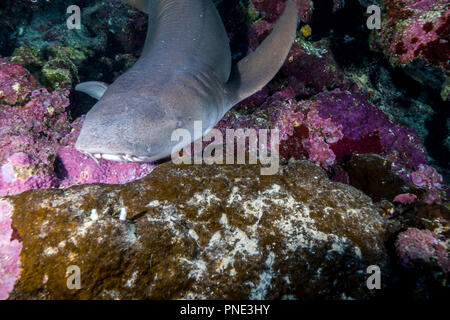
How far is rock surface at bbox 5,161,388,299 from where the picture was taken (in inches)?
73.4

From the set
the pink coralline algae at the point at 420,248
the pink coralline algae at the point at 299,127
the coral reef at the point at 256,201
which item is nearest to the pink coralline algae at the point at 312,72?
the coral reef at the point at 256,201

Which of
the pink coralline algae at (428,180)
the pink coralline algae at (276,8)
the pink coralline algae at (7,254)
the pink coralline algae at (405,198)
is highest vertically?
the pink coralline algae at (276,8)

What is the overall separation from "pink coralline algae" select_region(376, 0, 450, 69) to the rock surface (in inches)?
94.1

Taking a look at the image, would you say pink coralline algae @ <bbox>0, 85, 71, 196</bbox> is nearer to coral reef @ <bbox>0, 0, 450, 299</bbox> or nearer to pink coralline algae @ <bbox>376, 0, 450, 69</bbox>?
coral reef @ <bbox>0, 0, 450, 299</bbox>

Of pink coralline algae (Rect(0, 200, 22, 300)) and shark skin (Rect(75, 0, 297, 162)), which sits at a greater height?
shark skin (Rect(75, 0, 297, 162))

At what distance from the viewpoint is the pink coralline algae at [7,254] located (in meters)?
1.76

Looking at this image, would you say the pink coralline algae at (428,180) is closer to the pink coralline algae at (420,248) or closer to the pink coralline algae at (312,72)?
the pink coralline algae at (420,248)

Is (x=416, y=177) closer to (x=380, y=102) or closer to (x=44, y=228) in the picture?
(x=380, y=102)

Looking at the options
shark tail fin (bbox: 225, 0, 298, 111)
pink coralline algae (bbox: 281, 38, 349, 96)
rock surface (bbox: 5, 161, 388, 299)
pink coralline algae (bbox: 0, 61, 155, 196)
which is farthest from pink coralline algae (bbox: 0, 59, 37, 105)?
pink coralline algae (bbox: 281, 38, 349, 96)

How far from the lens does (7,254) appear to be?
1894 millimetres

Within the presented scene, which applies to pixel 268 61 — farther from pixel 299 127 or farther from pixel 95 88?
pixel 95 88

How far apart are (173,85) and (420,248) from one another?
3055mm

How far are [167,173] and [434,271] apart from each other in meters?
2.65
